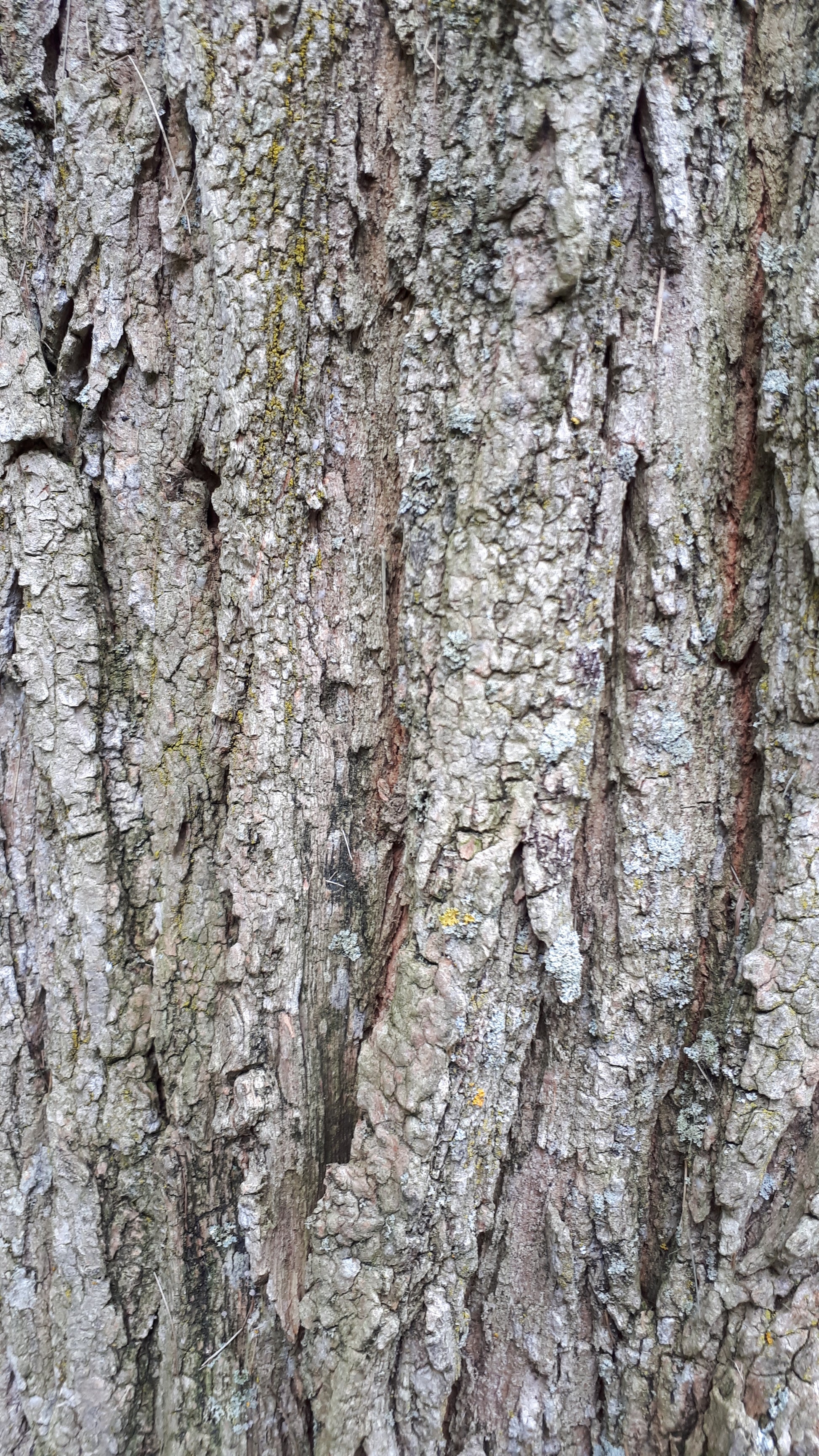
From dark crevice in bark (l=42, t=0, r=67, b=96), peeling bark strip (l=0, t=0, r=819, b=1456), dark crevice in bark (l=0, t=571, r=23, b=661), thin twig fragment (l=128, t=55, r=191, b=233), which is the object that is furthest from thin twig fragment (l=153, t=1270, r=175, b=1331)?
dark crevice in bark (l=42, t=0, r=67, b=96)

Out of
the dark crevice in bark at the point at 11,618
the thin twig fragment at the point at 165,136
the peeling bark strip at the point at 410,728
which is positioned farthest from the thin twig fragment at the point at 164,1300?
the thin twig fragment at the point at 165,136

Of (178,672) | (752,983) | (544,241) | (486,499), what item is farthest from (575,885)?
(544,241)

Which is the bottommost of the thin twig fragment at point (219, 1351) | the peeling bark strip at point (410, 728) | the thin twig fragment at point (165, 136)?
the thin twig fragment at point (219, 1351)

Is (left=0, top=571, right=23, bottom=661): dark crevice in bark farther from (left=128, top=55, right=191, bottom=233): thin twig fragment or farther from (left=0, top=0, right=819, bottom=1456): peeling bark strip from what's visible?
(left=128, top=55, right=191, bottom=233): thin twig fragment

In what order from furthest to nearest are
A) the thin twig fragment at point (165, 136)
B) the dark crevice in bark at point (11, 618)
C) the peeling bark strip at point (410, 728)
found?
1. the dark crevice in bark at point (11, 618)
2. the thin twig fragment at point (165, 136)
3. the peeling bark strip at point (410, 728)

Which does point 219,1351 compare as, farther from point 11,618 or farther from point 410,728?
point 11,618

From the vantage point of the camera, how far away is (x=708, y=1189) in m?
1.65

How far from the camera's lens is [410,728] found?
1639 millimetres

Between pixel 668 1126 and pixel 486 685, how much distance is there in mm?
1101

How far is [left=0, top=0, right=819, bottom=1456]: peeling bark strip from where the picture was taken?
4.91 ft

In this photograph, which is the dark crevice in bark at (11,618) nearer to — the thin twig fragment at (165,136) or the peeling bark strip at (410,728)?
the peeling bark strip at (410,728)

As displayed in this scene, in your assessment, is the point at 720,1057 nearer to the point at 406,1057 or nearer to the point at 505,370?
the point at 406,1057

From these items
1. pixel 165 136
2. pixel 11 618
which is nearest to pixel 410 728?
pixel 11 618

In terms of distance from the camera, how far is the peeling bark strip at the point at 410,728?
1.50 m
